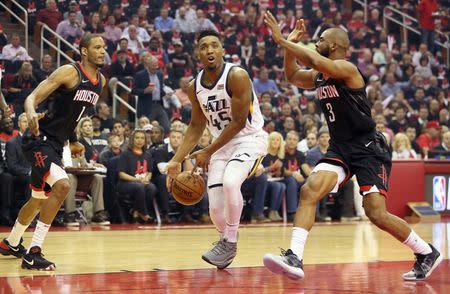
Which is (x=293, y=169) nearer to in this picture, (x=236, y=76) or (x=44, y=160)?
(x=236, y=76)

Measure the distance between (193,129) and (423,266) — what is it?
2.46 meters

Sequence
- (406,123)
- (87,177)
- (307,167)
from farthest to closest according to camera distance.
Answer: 1. (406,123)
2. (307,167)
3. (87,177)

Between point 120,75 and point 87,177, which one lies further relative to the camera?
point 120,75

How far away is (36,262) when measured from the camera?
24.4ft

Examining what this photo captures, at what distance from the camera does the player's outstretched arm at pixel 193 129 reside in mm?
7980

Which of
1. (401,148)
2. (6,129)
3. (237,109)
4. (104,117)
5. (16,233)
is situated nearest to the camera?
(237,109)

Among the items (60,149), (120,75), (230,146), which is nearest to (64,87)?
(60,149)

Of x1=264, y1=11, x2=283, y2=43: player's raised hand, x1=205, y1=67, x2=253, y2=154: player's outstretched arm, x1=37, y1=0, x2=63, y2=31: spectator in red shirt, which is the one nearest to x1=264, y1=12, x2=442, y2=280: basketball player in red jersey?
x1=264, y1=11, x2=283, y2=43: player's raised hand

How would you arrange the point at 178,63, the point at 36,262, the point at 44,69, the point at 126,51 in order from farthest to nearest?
the point at 178,63, the point at 126,51, the point at 44,69, the point at 36,262

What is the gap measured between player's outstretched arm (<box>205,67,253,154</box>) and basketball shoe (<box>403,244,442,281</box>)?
1.86 m

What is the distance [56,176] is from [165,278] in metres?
1.60

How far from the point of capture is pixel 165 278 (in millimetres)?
6852

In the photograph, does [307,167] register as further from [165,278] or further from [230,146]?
[165,278]

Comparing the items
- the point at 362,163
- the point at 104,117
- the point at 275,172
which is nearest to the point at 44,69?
the point at 104,117
